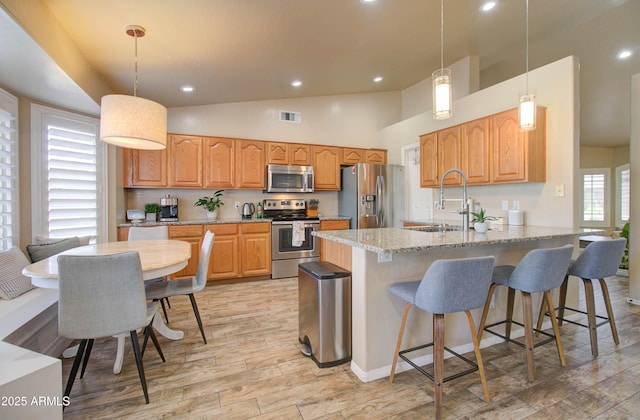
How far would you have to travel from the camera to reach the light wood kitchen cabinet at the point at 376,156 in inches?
218

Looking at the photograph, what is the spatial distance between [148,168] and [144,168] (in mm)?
48

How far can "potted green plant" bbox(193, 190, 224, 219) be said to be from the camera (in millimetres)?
4659

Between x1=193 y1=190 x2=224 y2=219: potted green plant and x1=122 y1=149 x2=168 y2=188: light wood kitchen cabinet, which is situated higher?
x1=122 y1=149 x2=168 y2=188: light wood kitchen cabinet

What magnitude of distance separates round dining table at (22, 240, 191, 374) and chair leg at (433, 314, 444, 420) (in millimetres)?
1685

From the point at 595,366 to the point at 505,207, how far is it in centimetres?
179

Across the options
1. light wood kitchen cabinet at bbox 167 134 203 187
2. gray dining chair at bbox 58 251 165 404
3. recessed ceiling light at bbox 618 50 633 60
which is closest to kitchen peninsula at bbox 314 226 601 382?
gray dining chair at bbox 58 251 165 404

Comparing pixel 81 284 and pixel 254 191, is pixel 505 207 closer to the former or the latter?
pixel 254 191

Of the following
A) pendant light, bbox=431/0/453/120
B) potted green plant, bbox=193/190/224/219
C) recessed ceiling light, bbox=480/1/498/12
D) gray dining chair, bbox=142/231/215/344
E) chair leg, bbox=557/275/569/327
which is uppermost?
recessed ceiling light, bbox=480/1/498/12

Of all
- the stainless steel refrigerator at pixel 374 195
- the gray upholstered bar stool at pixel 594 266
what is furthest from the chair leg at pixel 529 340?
the stainless steel refrigerator at pixel 374 195

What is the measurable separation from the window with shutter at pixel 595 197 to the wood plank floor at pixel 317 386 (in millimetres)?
6170

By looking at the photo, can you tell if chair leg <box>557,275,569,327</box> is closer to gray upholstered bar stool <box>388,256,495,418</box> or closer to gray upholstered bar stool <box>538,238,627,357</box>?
gray upholstered bar stool <box>538,238,627,357</box>

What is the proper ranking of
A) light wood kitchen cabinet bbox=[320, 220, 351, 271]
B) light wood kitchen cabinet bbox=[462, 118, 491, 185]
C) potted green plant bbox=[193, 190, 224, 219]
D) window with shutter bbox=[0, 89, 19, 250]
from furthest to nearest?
potted green plant bbox=[193, 190, 224, 219] < light wood kitchen cabinet bbox=[462, 118, 491, 185] < window with shutter bbox=[0, 89, 19, 250] < light wood kitchen cabinet bbox=[320, 220, 351, 271]

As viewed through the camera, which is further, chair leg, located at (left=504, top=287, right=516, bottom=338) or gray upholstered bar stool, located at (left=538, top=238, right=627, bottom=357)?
chair leg, located at (left=504, top=287, right=516, bottom=338)

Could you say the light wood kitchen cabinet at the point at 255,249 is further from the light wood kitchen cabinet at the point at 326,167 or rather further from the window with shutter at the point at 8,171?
the window with shutter at the point at 8,171
